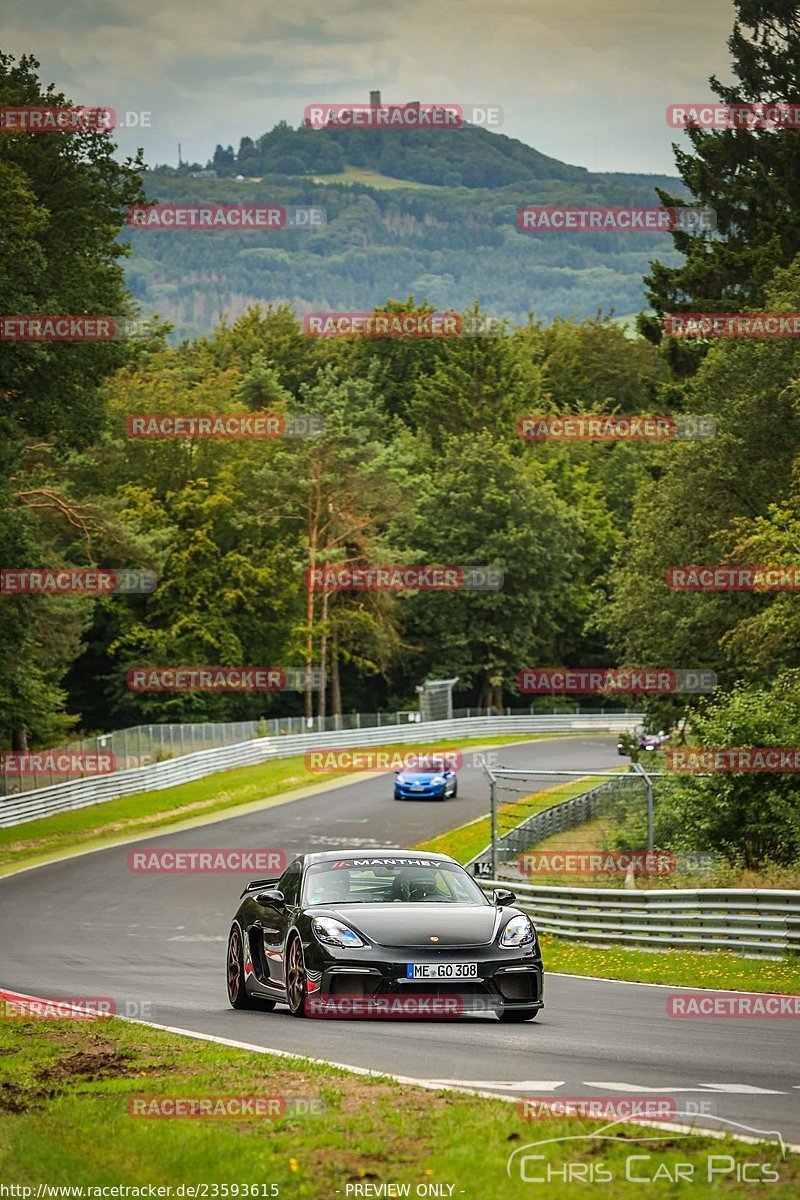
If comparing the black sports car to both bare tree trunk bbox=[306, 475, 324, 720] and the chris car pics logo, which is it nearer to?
the chris car pics logo

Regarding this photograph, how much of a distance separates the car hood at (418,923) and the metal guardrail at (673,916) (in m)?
7.51

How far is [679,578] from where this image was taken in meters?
44.1

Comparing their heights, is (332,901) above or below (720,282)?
below

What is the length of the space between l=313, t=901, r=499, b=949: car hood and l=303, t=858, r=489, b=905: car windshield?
302mm

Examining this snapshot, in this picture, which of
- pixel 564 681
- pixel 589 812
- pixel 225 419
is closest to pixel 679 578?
pixel 589 812

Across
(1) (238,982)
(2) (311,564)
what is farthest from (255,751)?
(1) (238,982)

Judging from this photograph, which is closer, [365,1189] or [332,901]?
[365,1189]

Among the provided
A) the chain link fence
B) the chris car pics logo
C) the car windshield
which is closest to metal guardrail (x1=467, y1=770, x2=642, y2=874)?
the chain link fence

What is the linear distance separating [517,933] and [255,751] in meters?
54.4

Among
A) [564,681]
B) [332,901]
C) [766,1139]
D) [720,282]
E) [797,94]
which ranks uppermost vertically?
[797,94]

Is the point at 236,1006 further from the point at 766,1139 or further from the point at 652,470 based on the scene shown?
the point at 652,470

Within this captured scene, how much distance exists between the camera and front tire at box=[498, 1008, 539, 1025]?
1344 cm

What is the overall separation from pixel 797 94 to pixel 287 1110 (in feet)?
165

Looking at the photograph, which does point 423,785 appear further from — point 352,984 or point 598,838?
point 352,984
